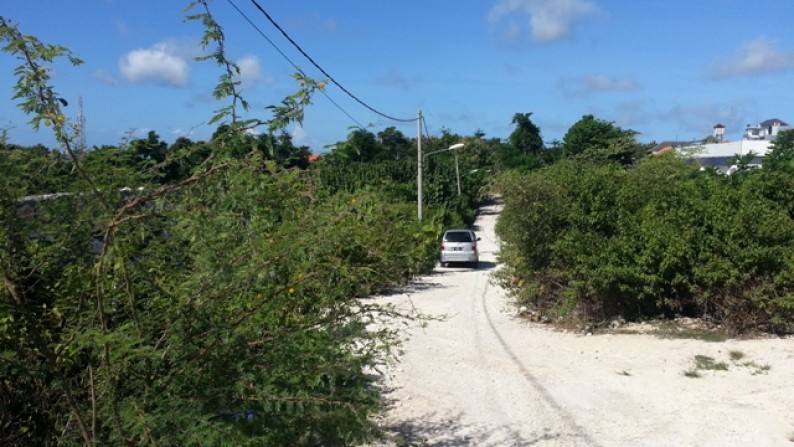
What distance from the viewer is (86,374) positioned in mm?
3514

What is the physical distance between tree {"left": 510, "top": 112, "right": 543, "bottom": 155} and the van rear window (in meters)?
47.1

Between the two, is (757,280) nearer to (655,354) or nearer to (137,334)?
(655,354)

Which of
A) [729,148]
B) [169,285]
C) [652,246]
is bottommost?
[652,246]

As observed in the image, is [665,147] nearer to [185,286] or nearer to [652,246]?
[652,246]

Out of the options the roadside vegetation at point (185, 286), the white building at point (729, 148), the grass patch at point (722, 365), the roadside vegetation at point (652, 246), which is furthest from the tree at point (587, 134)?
the roadside vegetation at point (185, 286)

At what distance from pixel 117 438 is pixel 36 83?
155cm

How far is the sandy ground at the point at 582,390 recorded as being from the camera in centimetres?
639

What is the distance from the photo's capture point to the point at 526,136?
238 ft

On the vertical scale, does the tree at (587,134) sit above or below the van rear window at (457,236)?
above

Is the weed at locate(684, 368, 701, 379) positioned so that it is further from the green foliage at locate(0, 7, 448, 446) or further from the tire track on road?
the green foliage at locate(0, 7, 448, 446)

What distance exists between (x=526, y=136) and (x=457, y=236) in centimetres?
4860

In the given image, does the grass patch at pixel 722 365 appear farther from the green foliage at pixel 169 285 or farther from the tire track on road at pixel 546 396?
the green foliage at pixel 169 285

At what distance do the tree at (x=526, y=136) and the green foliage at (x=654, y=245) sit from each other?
198 ft

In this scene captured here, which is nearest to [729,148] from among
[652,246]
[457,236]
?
[457,236]
